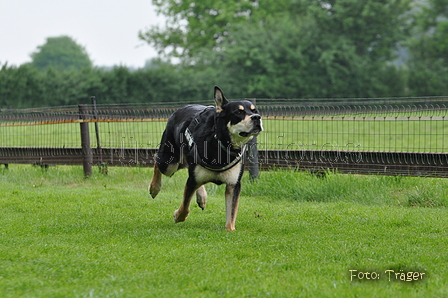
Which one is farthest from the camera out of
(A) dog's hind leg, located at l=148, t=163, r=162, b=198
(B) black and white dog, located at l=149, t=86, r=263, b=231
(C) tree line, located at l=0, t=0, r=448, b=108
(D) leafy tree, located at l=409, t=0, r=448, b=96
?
(D) leafy tree, located at l=409, t=0, r=448, b=96

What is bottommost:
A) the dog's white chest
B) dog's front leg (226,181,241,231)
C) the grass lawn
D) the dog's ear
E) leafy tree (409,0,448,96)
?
the grass lawn

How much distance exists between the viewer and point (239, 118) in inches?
254

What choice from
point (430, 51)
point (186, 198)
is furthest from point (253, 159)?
point (430, 51)

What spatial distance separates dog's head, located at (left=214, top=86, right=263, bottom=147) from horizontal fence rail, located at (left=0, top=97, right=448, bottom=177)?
3083mm

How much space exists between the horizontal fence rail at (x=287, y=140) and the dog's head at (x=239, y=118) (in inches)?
121

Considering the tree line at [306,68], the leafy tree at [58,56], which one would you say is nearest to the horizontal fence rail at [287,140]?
the tree line at [306,68]

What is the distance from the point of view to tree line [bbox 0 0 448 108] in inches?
1501

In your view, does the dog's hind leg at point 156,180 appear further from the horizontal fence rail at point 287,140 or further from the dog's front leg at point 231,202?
the horizontal fence rail at point 287,140

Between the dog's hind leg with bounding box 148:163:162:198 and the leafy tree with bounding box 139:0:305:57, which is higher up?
the leafy tree with bounding box 139:0:305:57

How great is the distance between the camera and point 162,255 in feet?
17.8

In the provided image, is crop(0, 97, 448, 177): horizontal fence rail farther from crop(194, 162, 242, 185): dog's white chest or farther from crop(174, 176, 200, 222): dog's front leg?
crop(174, 176, 200, 222): dog's front leg

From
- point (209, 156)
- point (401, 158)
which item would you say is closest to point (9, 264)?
point (209, 156)

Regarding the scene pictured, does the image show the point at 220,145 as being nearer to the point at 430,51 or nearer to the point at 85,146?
the point at 85,146

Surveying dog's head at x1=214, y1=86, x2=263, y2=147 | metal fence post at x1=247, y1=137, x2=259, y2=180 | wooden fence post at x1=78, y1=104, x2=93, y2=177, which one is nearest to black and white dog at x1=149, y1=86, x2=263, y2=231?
dog's head at x1=214, y1=86, x2=263, y2=147
